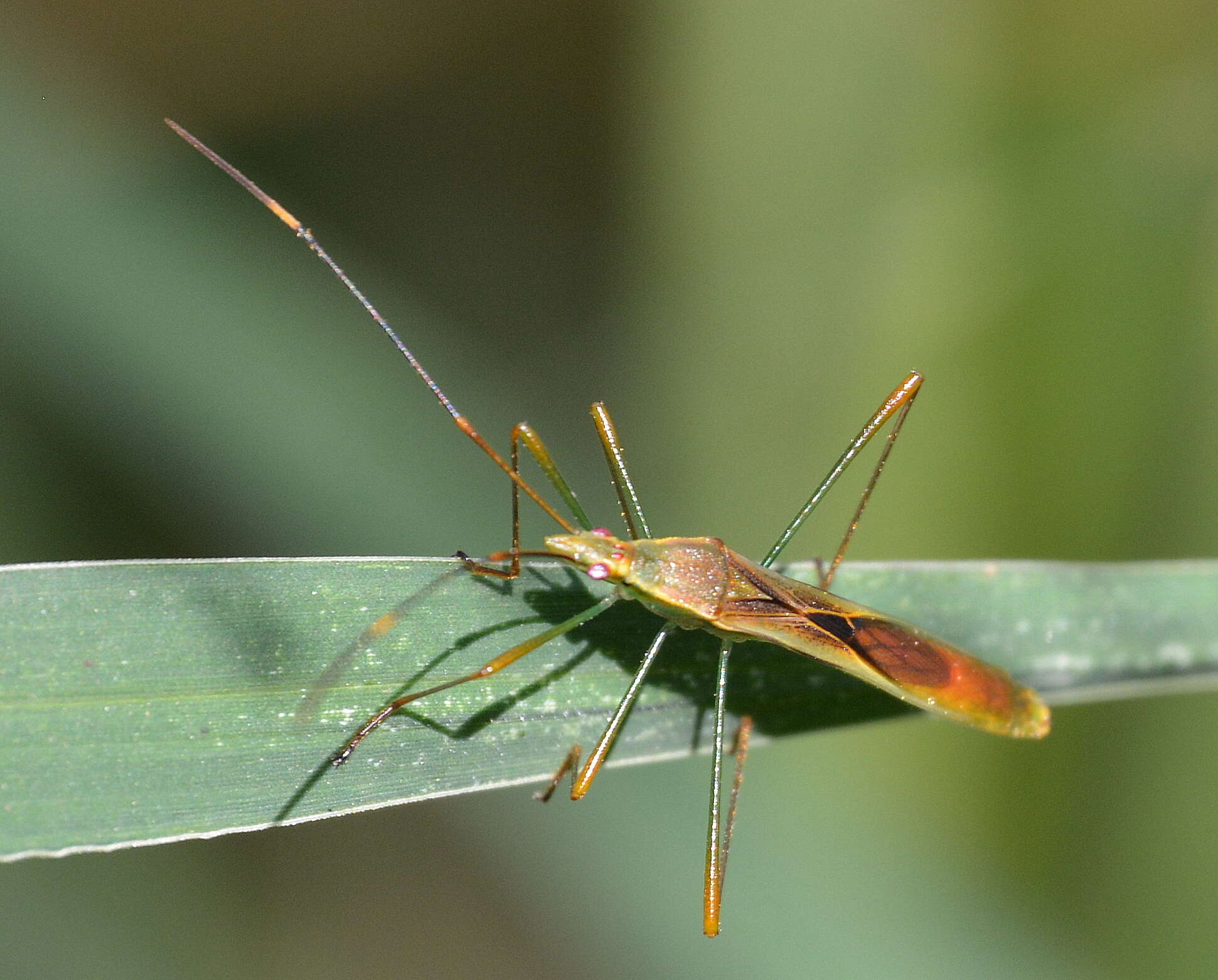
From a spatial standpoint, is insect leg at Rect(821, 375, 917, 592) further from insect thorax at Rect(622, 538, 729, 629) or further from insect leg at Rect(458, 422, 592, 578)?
insect leg at Rect(458, 422, 592, 578)

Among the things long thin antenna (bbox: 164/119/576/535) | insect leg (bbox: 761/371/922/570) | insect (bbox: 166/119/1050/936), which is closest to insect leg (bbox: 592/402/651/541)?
insect (bbox: 166/119/1050/936)

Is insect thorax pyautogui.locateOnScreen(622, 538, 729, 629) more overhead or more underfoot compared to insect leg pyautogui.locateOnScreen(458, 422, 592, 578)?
more underfoot

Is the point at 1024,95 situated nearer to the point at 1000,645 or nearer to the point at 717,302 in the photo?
the point at 717,302

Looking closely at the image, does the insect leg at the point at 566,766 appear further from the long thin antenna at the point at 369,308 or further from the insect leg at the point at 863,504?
the insect leg at the point at 863,504

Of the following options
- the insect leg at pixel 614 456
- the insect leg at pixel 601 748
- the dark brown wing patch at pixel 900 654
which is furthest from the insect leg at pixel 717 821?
the insect leg at pixel 614 456

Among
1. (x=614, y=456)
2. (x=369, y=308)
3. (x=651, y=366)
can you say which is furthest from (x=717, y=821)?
(x=651, y=366)

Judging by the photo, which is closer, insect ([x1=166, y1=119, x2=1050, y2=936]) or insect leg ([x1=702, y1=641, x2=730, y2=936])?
insect ([x1=166, y1=119, x2=1050, y2=936])
